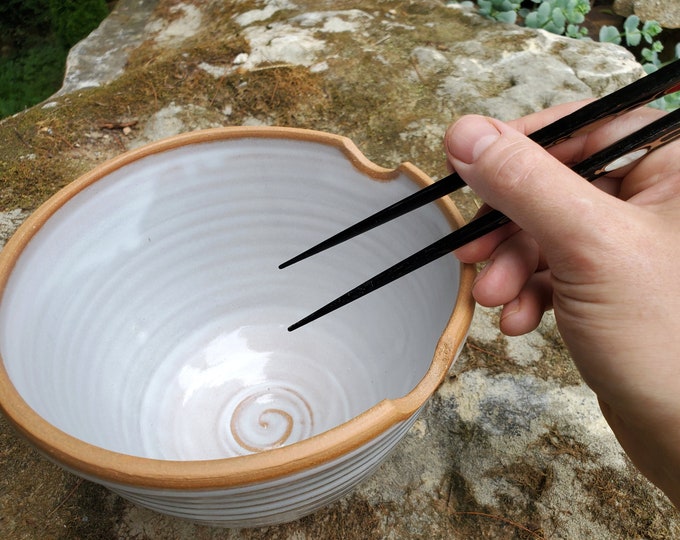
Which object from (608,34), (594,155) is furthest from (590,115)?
(608,34)

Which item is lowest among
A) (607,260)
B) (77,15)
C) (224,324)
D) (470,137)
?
(224,324)

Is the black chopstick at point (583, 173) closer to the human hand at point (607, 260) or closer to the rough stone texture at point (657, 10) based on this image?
the human hand at point (607, 260)

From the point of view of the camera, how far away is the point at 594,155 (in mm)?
937

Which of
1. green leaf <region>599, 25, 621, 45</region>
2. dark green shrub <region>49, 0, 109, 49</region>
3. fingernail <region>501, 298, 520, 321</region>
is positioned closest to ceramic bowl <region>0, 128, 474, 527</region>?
fingernail <region>501, 298, 520, 321</region>

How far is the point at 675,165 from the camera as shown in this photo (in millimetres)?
982

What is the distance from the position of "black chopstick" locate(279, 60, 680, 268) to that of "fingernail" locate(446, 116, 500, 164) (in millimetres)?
42

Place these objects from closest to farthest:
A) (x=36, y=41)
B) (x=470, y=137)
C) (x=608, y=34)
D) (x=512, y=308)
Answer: (x=470, y=137) < (x=512, y=308) < (x=608, y=34) < (x=36, y=41)

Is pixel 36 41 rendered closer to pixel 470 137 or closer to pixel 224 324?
pixel 224 324

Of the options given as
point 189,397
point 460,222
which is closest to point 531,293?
point 460,222

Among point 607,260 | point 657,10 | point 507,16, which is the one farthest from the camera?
point 657,10

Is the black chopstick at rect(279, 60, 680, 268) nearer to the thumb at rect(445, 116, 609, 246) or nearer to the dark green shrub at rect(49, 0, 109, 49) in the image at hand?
the thumb at rect(445, 116, 609, 246)

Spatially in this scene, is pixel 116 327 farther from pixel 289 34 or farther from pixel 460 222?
pixel 289 34

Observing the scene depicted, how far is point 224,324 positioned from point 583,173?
89 centimetres

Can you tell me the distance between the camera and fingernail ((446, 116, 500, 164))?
90 centimetres
